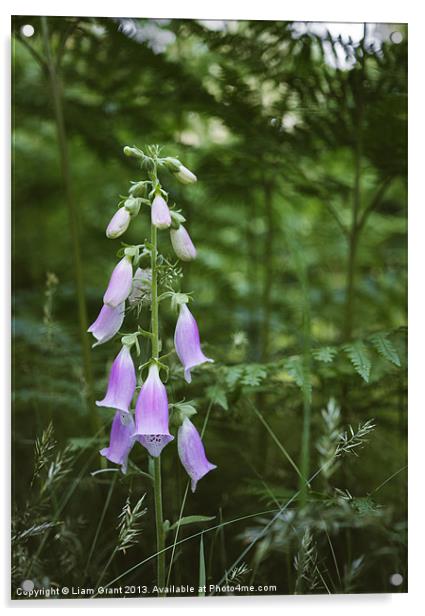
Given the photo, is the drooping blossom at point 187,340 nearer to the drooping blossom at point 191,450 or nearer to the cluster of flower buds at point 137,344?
the cluster of flower buds at point 137,344

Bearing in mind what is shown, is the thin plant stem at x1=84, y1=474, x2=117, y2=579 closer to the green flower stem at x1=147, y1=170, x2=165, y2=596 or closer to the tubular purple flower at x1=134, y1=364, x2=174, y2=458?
the green flower stem at x1=147, y1=170, x2=165, y2=596

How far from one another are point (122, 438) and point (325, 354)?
56cm

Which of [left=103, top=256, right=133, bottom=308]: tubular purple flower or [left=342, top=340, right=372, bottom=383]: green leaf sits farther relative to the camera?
[left=342, top=340, right=372, bottom=383]: green leaf

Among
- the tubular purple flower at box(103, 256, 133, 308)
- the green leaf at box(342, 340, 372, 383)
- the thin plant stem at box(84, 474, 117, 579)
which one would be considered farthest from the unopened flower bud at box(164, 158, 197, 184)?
the thin plant stem at box(84, 474, 117, 579)

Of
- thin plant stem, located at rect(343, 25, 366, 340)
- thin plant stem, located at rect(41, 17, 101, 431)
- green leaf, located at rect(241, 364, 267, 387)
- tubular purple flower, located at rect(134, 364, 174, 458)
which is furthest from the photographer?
thin plant stem, located at rect(343, 25, 366, 340)

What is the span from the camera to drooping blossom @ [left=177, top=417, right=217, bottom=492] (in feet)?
4.35

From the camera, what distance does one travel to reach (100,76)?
189 cm

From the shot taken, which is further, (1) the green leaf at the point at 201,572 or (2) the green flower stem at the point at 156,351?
(1) the green leaf at the point at 201,572

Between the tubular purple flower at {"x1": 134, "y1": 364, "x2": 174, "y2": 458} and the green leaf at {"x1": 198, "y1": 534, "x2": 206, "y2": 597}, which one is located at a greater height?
the tubular purple flower at {"x1": 134, "y1": 364, "x2": 174, "y2": 458}

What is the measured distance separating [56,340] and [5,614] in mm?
704

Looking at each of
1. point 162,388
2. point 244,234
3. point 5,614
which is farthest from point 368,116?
point 5,614

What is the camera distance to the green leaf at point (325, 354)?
5.19ft

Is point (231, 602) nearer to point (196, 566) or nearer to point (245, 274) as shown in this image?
point (196, 566)
